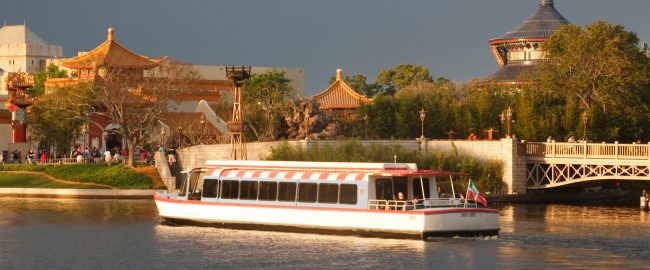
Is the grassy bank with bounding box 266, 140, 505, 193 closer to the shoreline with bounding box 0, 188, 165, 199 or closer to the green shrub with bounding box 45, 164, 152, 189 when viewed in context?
the shoreline with bounding box 0, 188, 165, 199

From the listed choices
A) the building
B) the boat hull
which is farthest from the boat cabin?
the building

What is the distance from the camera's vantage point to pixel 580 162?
76.2m

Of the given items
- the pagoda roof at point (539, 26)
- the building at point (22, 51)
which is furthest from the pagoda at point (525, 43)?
the building at point (22, 51)

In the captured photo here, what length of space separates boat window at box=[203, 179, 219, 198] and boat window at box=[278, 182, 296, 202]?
338cm

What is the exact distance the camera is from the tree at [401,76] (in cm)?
12888

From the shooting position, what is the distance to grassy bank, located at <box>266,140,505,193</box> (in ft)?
257

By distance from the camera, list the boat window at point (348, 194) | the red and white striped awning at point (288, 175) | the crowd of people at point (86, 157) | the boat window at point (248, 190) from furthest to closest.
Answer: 1. the crowd of people at point (86, 157)
2. the boat window at point (248, 190)
3. the red and white striped awning at point (288, 175)
4. the boat window at point (348, 194)

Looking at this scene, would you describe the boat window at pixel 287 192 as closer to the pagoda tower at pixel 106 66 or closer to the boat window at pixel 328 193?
the boat window at pixel 328 193

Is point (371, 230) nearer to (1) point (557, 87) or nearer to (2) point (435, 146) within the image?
(2) point (435, 146)

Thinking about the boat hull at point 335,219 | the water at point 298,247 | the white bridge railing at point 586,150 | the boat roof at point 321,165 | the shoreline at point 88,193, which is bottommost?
the water at point 298,247

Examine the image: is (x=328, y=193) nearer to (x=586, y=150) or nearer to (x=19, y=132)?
(x=586, y=150)

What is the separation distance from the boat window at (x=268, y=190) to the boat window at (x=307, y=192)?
4.17ft

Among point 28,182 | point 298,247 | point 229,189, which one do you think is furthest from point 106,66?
point 298,247

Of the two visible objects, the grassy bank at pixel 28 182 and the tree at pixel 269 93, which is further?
the tree at pixel 269 93
